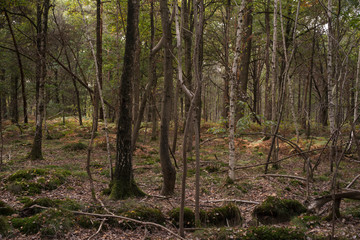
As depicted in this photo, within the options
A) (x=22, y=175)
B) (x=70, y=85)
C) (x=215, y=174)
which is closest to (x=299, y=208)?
(x=215, y=174)

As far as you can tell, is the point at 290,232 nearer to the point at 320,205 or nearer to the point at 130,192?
the point at 320,205

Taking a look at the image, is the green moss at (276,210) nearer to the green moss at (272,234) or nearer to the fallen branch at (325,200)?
the fallen branch at (325,200)

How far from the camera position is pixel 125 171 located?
20.6ft

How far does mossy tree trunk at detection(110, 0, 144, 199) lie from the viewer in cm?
612

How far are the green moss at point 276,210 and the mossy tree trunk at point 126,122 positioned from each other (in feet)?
10.7

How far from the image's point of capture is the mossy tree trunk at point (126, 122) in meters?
6.12

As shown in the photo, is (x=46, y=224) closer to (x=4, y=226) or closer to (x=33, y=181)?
(x=4, y=226)

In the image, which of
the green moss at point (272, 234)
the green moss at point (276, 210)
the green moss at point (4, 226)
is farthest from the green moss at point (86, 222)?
the green moss at point (276, 210)

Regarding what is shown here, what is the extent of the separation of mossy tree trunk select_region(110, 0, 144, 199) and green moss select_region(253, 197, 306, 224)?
10.7 ft

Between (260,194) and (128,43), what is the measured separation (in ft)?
19.1

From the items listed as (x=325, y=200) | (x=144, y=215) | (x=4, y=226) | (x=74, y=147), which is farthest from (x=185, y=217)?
(x=74, y=147)

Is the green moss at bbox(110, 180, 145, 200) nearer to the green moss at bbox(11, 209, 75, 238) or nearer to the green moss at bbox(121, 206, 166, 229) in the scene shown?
the green moss at bbox(121, 206, 166, 229)

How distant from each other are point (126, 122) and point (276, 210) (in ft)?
13.9

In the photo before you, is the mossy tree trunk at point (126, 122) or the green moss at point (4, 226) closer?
the green moss at point (4, 226)
